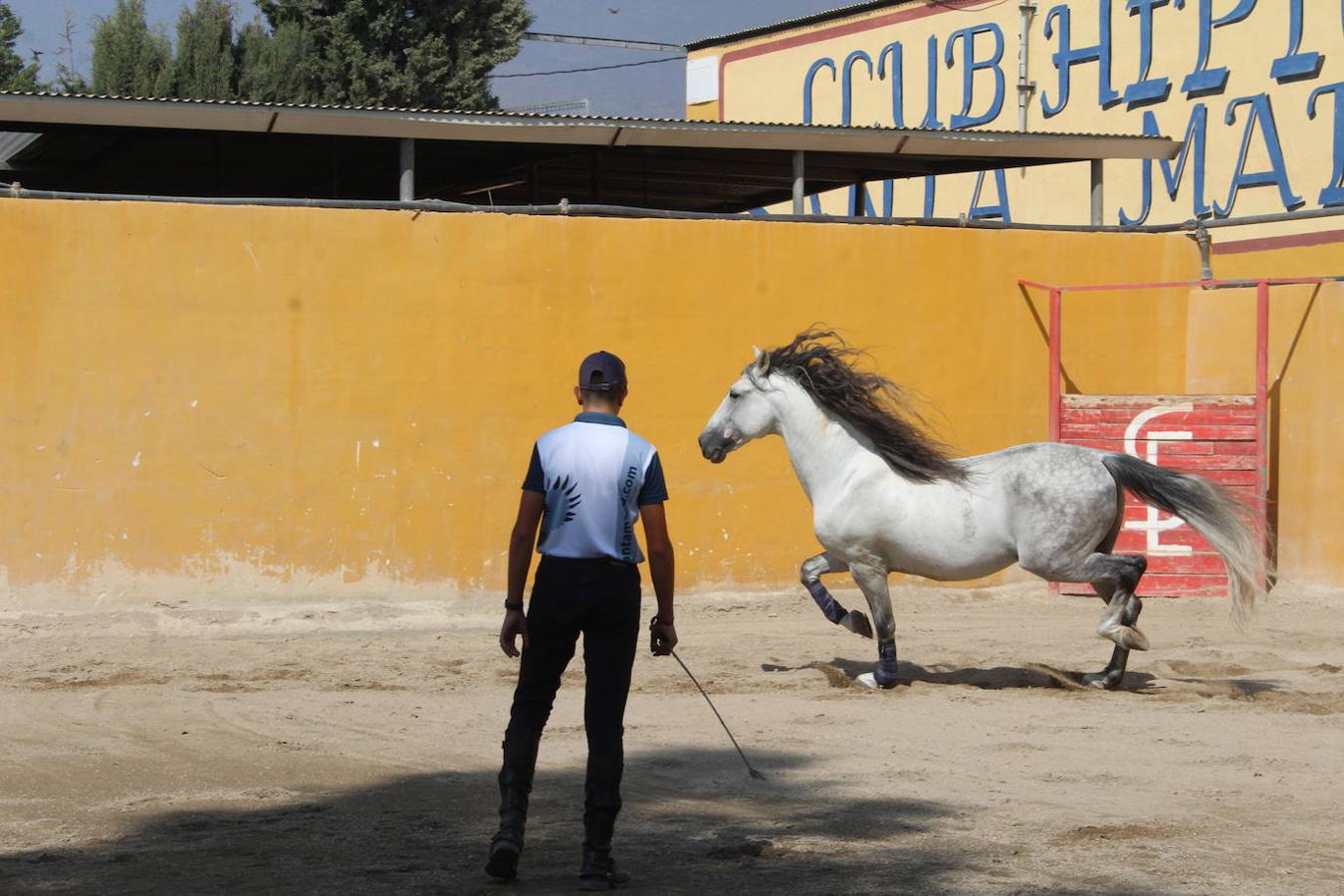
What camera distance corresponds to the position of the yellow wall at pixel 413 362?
420 inches

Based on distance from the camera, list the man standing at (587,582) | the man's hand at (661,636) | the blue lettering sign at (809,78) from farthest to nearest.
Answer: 1. the blue lettering sign at (809,78)
2. the man's hand at (661,636)
3. the man standing at (587,582)

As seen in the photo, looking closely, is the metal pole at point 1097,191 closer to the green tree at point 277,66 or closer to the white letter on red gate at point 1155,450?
the white letter on red gate at point 1155,450

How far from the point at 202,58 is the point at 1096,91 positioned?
2020 centimetres

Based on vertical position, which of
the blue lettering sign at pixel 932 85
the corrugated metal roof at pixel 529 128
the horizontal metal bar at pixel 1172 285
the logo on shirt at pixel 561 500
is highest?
the blue lettering sign at pixel 932 85

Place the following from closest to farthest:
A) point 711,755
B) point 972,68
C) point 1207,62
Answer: point 711,755 < point 1207,62 < point 972,68

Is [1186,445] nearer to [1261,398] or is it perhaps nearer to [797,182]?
[1261,398]

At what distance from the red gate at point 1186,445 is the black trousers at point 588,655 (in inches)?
303

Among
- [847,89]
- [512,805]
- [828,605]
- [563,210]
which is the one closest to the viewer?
[512,805]

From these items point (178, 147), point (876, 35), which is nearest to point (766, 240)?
point (178, 147)

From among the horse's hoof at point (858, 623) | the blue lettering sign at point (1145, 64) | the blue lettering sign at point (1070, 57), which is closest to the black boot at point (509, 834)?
the horse's hoof at point (858, 623)

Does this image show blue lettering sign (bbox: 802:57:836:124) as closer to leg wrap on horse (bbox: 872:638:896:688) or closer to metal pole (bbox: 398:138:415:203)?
metal pole (bbox: 398:138:415:203)

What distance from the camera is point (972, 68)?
2322 centimetres

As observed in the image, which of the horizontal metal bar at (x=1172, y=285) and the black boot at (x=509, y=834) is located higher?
the horizontal metal bar at (x=1172, y=285)

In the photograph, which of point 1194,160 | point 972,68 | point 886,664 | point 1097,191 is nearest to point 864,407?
point 886,664
